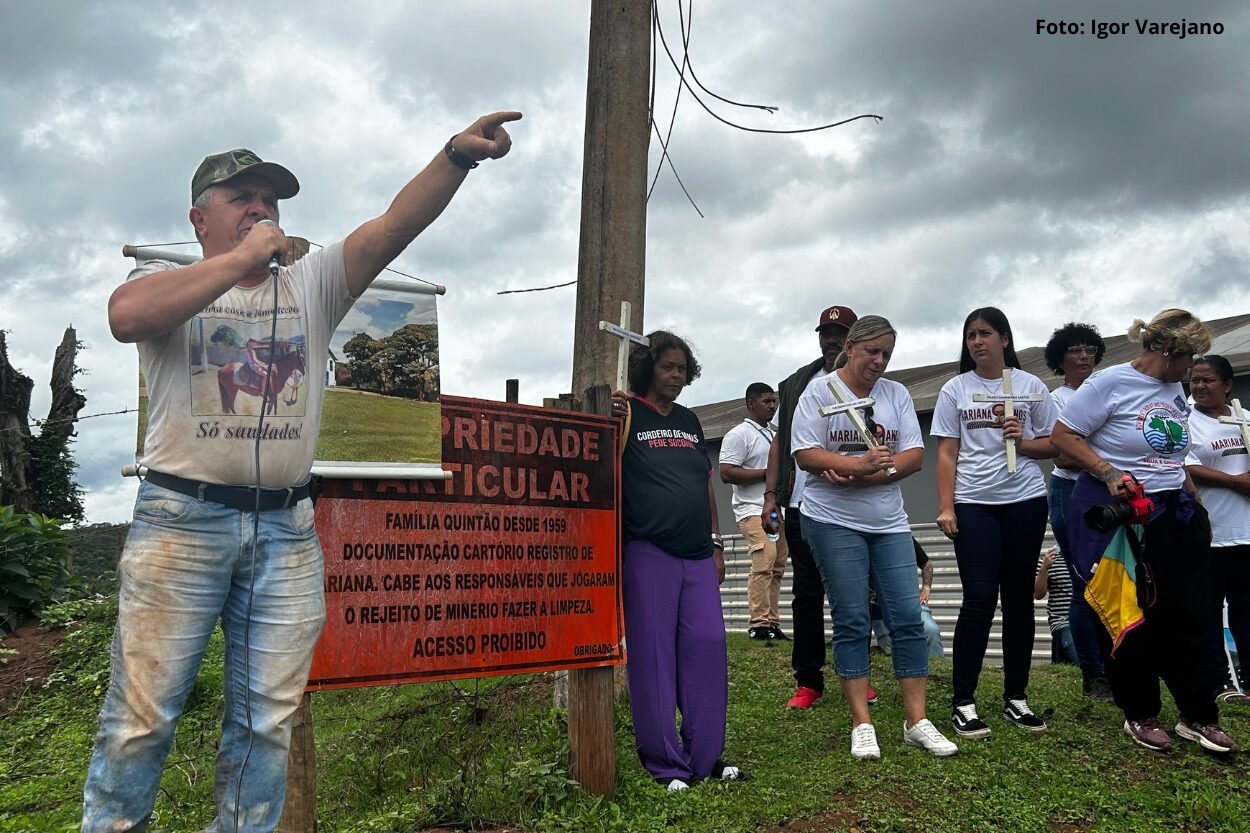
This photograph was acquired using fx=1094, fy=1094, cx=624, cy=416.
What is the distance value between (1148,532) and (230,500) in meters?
4.17

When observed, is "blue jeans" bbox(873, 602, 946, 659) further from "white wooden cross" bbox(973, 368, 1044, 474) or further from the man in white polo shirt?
"white wooden cross" bbox(973, 368, 1044, 474)

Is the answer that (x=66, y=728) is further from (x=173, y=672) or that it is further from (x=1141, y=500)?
(x=1141, y=500)

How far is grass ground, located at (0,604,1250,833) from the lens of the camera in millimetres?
4359

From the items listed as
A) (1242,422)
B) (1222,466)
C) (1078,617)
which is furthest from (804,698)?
(1242,422)

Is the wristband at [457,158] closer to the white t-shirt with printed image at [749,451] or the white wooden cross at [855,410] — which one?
the white wooden cross at [855,410]

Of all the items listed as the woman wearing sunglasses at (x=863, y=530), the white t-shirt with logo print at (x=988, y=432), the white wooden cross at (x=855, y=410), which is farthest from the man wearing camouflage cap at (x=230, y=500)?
the white t-shirt with logo print at (x=988, y=432)

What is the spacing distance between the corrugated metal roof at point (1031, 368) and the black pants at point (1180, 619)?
11.3 ft

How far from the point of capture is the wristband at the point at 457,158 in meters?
3.04

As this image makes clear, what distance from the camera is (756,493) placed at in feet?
29.4

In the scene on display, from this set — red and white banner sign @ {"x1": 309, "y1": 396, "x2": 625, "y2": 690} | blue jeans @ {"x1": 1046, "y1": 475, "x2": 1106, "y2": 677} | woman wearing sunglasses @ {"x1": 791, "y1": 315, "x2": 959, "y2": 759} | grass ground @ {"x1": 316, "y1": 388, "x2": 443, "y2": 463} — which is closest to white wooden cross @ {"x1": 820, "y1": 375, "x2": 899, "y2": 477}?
woman wearing sunglasses @ {"x1": 791, "y1": 315, "x2": 959, "y2": 759}

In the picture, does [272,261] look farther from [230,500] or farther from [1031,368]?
[1031,368]

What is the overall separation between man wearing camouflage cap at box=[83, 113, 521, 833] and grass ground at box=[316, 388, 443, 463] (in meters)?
0.38

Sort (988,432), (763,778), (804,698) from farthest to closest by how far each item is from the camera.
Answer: (804,698)
(988,432)
(763,778)

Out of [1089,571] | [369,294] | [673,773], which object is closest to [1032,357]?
[1089,571]
